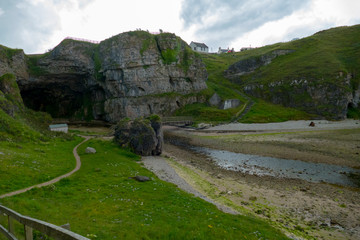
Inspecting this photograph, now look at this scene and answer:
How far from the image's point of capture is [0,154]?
20.6 metres

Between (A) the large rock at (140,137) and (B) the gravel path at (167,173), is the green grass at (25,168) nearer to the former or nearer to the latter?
(B) the gravel path at (167,173)

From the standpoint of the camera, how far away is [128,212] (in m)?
13.6

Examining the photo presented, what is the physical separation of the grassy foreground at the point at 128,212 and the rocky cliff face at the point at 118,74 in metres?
76.5

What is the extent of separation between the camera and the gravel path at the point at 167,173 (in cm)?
2102

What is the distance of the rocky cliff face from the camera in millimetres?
90000

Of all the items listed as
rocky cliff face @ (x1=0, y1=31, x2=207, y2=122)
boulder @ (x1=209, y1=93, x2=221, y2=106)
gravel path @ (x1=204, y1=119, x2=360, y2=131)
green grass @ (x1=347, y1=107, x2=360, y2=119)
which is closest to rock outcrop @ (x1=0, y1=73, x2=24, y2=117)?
rocky cliff face @ (x1=0, y1=31, x2=207, y2=122)

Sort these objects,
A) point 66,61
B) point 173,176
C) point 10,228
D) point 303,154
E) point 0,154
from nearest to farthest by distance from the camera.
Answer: point 10,228 < point 0,154 < point 173,176 < point 303,154 < point 66,61

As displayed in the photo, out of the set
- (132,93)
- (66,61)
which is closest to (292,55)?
(132,93)

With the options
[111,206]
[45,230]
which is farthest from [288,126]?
[45,230]

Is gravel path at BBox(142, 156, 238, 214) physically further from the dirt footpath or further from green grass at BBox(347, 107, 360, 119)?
green grass at BBox(347, 107, 360, 119)

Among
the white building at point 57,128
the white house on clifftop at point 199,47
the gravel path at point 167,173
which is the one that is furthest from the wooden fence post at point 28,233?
the white house on clifftop at point 199,47

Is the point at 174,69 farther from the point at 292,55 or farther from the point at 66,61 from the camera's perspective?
the point at 292,55

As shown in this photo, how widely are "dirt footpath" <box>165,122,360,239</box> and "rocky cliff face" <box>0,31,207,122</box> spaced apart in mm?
55532

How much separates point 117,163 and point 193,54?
92.7 m
